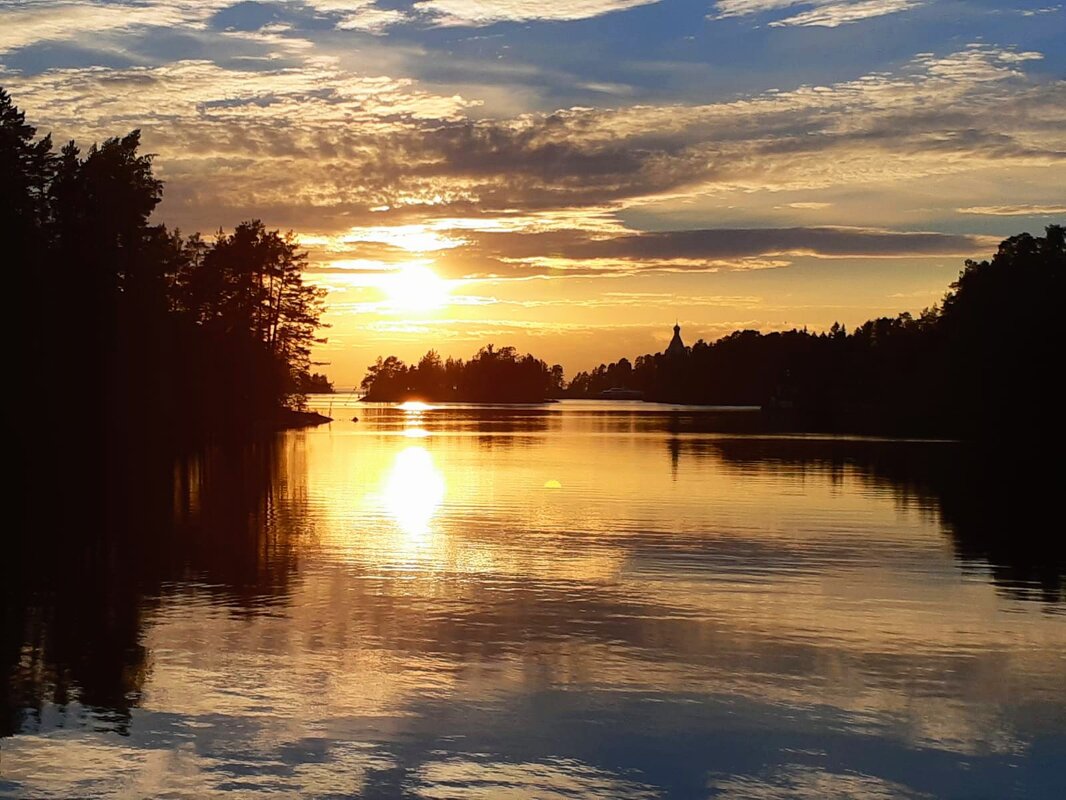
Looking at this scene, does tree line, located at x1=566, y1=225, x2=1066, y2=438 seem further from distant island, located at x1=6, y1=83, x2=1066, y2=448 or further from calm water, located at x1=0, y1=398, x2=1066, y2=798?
calm water, located at x1=0, y1=398, x2=1066, y2=798

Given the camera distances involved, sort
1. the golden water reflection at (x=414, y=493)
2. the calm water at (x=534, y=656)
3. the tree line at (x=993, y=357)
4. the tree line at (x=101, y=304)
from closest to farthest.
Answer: the calm water at (x=534, y=656)
the golden water reflection at (x=414, y=493)
the tree line at (x=101, y=304)
the tree line at (x=993, y=357)

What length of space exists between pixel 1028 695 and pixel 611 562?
1128 centimetres

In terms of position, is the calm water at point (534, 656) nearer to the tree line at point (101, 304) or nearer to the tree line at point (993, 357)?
the tree line at point (101, 304)

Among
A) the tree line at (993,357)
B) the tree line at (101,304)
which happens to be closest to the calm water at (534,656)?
the tree line at (101,304)

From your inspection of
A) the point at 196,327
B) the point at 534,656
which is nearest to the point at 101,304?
the point at 196,327

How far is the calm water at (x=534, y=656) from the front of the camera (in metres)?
11.7

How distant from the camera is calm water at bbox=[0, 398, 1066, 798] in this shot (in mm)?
11688

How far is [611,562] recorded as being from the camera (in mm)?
25016

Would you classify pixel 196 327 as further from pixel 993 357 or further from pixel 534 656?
pixel 534 656

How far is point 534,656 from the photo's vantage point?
53.4ft

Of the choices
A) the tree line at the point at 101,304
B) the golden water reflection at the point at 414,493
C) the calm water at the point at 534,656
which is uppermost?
the tree line at the point at 101,304

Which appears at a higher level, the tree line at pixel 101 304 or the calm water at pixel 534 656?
the tree line at pixel 101 304

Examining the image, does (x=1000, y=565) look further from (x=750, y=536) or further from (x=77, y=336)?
(x=77, y=336)

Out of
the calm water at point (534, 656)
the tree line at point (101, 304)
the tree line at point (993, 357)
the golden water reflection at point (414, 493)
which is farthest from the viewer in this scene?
the tree line at point (993, 357)
